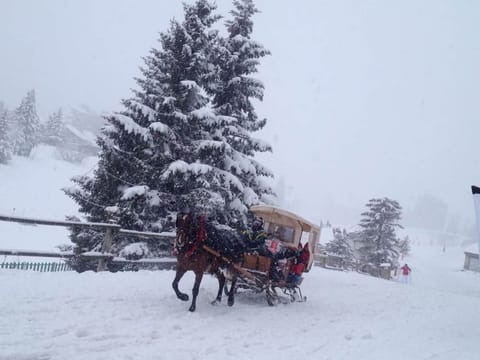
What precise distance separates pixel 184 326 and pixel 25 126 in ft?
203

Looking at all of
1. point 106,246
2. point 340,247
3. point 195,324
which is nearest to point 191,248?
point 195,324

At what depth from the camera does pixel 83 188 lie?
13094 mm

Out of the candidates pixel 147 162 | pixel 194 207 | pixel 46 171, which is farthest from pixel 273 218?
pixel 46 171

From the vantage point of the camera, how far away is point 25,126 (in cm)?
5694

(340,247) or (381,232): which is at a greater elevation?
(381,232)

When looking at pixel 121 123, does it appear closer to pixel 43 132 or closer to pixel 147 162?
pixel 147 162

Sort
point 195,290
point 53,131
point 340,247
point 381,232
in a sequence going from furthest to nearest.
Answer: point 53,131 < point 340,247 < point 381,232 < point 195,290

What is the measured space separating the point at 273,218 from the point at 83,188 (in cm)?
750

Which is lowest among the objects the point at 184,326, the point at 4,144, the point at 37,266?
the point at 37,266

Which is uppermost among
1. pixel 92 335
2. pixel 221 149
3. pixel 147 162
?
pixel 221 149

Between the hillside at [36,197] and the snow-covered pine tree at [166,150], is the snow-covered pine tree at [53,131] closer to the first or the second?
the hillside at [36,197]

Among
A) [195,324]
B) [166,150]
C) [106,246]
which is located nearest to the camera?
[195,324]

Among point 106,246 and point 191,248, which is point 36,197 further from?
point 191,248

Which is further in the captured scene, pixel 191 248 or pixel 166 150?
pixel 166 150
